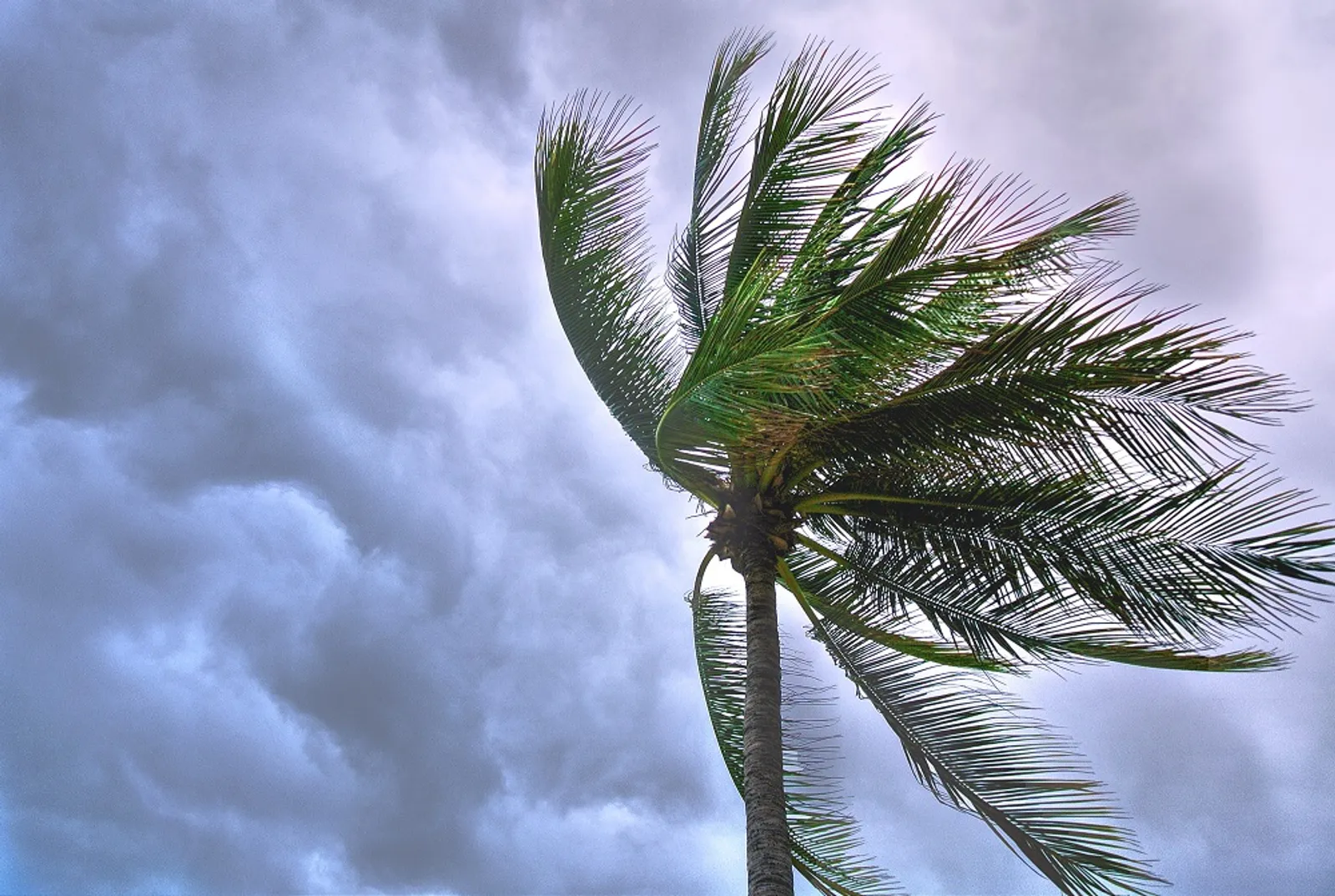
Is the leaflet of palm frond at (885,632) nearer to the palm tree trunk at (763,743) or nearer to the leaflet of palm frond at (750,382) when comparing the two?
the palm tree trunk at (763,743)

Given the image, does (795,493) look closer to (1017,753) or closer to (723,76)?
(1017,753)

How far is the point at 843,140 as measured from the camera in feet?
26.2

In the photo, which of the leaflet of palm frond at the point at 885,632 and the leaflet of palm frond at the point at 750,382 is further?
the leaflet of palm frond at the point at 885,632

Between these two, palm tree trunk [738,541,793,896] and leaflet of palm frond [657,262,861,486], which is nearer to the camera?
leaflet of palm frond [657,262,861,486]

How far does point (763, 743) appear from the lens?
7172 millimetres

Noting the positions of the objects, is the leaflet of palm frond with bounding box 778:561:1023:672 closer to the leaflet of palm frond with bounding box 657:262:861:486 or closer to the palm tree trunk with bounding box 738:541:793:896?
the palm tree trunk with bounding box 738:541:793:896

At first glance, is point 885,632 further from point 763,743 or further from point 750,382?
point 750,382

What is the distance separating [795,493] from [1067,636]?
88.8 inches

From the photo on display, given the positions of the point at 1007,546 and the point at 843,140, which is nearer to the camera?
the point at 1007,546

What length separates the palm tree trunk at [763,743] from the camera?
6.61m

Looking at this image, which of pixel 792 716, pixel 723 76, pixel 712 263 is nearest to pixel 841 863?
pixel 792 716

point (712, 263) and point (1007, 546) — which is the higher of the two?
point (712, 263)

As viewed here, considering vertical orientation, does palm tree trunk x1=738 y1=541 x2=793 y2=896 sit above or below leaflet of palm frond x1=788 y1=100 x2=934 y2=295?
below

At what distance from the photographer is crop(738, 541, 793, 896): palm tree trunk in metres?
6.61
